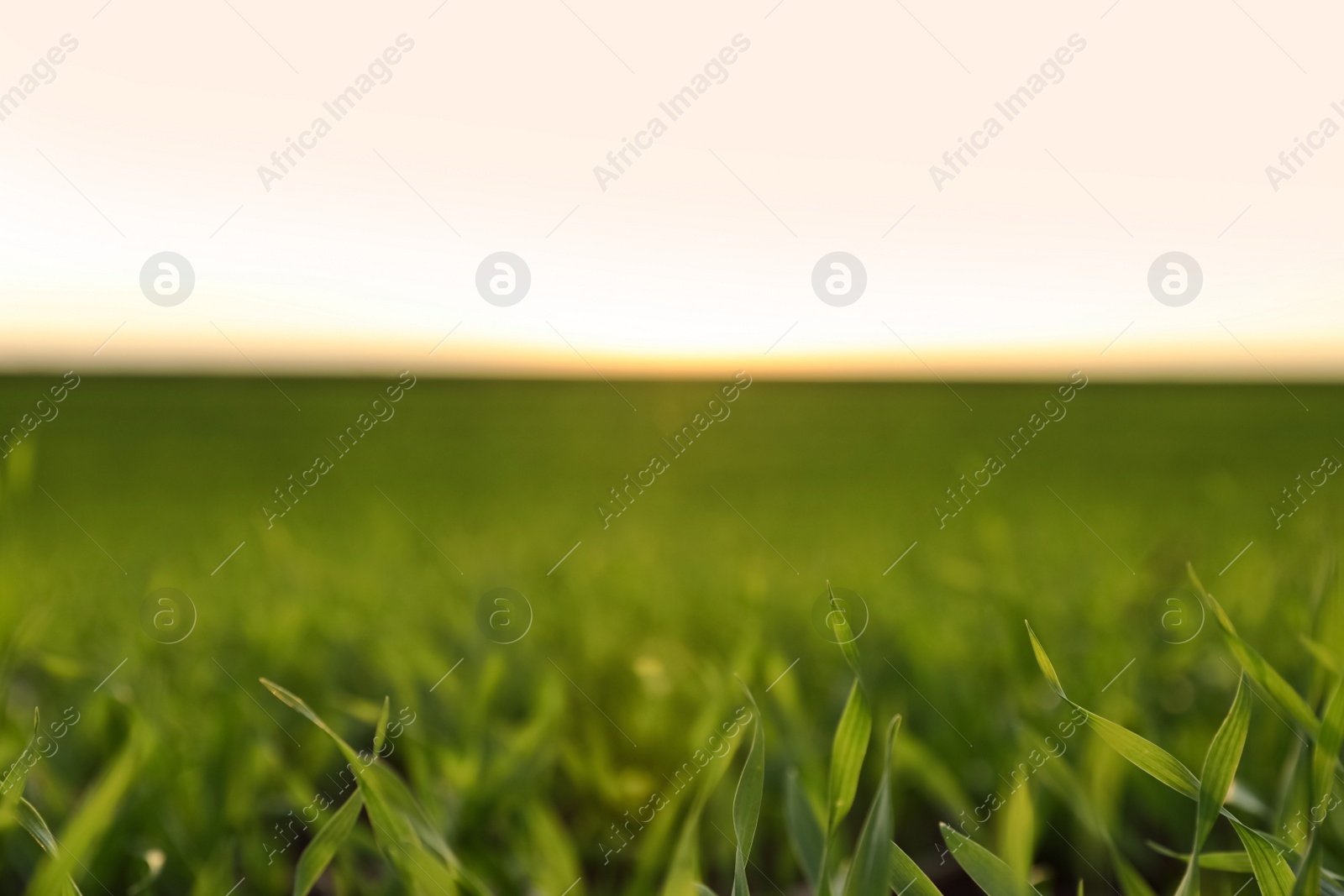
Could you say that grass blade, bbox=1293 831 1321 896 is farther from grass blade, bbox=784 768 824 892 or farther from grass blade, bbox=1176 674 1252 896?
grass blade, bbox=784 768 824 892

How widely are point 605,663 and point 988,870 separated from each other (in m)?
Answer: 0.69

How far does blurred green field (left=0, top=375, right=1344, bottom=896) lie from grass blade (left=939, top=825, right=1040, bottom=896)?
18 cm

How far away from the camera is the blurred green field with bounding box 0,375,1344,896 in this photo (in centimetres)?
61

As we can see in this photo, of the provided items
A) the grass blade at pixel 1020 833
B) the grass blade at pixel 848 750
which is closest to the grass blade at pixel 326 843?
the grass blade at pixel 848 750

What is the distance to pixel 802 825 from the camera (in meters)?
0.49

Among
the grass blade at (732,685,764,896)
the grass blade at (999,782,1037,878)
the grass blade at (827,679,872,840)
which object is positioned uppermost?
the grass blade at (732,685,764,896)

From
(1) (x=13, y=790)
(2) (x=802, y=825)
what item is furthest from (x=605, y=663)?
(1) (x=13, y=790)

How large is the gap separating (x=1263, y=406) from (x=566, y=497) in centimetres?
471

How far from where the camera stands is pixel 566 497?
11.1 feet

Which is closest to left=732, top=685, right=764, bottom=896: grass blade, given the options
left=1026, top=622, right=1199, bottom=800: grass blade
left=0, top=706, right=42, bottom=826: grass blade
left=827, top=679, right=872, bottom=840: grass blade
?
left=827, top=679, right=872, bottom=840: grass blade

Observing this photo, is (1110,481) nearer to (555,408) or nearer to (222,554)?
(222,554)

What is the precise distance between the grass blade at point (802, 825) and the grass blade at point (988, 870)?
4.5 inches

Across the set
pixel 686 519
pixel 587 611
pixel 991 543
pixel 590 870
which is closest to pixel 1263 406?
pixel 686 519

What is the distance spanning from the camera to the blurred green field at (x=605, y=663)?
0.61m
